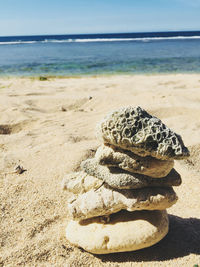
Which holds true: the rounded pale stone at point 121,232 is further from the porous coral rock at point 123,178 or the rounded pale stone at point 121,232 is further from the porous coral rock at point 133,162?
the porous coral rock at point 133,162

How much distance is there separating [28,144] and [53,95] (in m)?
4.33

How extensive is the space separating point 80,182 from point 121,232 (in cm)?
74

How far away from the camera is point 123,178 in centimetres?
282

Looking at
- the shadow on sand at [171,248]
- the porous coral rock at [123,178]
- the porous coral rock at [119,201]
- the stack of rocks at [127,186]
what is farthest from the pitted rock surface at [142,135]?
the shadow on sand at [171,248]

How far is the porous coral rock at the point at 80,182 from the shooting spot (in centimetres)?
317

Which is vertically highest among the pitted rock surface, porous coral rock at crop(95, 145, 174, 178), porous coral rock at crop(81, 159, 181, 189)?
the pitted rock surface

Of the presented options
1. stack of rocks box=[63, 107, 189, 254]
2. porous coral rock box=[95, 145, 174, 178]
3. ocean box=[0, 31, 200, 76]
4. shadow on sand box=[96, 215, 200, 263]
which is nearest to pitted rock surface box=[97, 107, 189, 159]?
stack of rocks box=[63, 107, 189, 254]

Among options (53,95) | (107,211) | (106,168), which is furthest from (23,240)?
(53,95)

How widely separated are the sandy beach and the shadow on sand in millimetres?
10

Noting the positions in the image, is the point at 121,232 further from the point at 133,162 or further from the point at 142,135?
the point at 142,135

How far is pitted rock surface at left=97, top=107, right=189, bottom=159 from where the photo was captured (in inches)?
97.8

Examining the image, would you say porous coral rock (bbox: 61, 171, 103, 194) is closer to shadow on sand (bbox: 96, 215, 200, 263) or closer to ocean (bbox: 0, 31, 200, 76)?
shadow on sand (bbox: 96, 215, 200, 263)

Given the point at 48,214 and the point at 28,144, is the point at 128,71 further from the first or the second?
the point at 48,214

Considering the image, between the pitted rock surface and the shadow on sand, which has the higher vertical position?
the pitted rock surface
